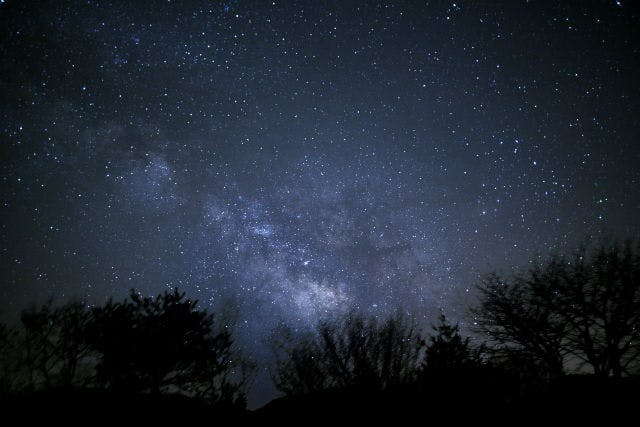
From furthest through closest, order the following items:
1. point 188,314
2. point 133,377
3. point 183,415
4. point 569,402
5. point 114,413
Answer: point 188,314
point 133,377
point 183,415
point 114,413
point 569,402

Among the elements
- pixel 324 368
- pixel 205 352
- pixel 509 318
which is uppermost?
pixel 509 318

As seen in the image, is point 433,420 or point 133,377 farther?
point 133,377

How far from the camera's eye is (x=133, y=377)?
48.4 ft

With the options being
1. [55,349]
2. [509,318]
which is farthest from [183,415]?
[55,349]

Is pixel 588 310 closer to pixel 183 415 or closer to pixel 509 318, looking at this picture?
pixel 509 318

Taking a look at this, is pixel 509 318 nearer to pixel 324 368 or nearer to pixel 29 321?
pixel 324 368

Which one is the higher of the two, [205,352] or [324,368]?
[205,352]

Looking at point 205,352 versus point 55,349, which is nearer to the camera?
point 205,352

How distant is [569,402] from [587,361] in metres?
10.2

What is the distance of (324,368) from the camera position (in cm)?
2327

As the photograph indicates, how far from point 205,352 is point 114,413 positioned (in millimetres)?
6440

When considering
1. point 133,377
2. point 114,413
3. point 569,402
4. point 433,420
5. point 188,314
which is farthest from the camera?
point 188,314

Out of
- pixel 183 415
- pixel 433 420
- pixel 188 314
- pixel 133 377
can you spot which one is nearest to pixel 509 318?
A: pixel 433 420

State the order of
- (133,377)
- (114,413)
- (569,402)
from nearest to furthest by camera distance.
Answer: (569,402)
(114,413)
(133,377)
